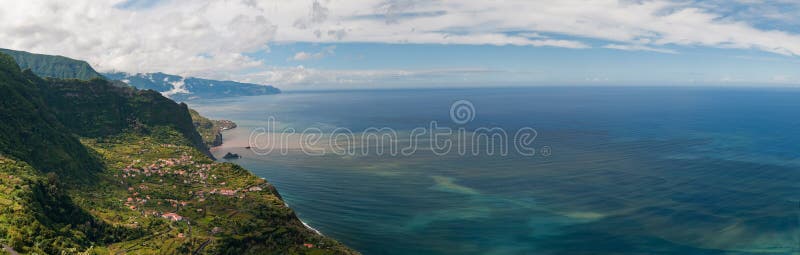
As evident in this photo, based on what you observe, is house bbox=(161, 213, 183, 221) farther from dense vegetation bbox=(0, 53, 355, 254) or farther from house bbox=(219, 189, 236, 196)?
house bbox=(219, 189, 236, 196)

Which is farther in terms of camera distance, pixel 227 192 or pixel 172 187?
pixel 172 187

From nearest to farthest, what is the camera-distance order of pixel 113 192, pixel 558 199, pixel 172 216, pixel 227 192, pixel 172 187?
1. pixel 172 216
2. pixel 113 192
3. pixel 227 192
4. pixel 172 187
5. pixel 558 199

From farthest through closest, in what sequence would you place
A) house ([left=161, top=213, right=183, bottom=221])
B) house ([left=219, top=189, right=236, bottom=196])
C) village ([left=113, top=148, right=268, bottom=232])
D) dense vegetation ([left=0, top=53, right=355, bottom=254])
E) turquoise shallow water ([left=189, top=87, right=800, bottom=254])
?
house ([left=219, top=189, right=236, bottom=196])
village ([left=113, top=148, right=268, bottom=232])
house ([left=161, top=213, right=183, bottom=221])
turquoise shallow water ([left=189, top=87, right=800, bottom=254])
dense vegetation ([left=0, top=53, right=355, bottom=254])

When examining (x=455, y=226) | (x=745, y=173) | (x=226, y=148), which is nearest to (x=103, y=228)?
(x=455, y=226)

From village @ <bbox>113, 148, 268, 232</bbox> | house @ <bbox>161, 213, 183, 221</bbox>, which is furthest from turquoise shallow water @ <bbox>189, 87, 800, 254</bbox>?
house @ <bbox>161, 213, 183, 221</bbox>

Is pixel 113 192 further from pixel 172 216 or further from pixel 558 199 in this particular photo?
pixel 558 199

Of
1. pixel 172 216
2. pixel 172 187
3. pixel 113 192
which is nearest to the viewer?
pixel 172 216

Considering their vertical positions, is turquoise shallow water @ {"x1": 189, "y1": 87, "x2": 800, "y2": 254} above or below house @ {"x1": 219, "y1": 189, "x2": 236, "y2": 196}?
below

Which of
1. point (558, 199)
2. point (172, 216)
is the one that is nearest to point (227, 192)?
point (172, 216)
